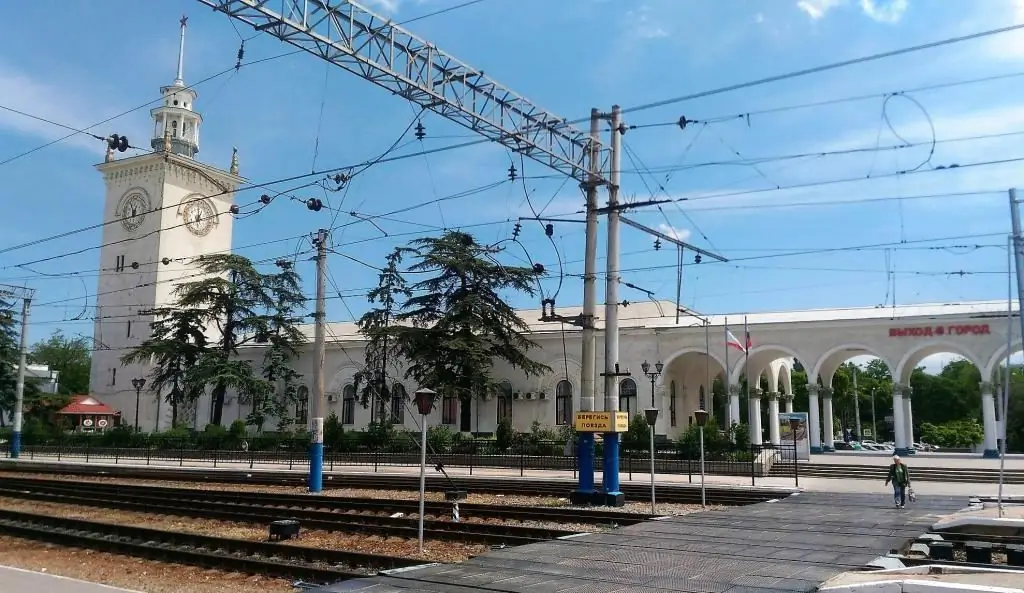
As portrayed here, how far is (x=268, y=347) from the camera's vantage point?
54.1 meters

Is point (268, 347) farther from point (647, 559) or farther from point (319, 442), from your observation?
point (647, 559)

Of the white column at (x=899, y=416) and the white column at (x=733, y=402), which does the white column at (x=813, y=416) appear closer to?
the white column at (x=733, y=402)

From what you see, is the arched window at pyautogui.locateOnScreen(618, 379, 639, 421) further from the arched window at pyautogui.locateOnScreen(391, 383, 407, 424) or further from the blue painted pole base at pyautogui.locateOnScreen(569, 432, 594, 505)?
the blue painted pole base at pyautogui.locateOnScreen(569, 432, 594, 505)

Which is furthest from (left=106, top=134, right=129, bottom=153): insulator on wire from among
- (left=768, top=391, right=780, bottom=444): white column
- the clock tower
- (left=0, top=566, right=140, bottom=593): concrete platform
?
the clock tower

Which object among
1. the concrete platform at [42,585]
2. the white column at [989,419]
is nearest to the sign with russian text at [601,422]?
the concrete platform at [42,585]

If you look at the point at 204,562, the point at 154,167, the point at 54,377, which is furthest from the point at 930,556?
the point at 54,377

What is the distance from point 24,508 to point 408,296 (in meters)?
24.4

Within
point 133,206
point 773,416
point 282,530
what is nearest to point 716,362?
point 773,416

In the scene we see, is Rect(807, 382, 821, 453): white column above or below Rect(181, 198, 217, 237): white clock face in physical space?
below

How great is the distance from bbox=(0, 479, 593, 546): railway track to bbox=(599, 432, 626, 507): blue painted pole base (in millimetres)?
1932

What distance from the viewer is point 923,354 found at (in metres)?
35.9

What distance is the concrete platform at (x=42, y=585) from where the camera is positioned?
10672 mm

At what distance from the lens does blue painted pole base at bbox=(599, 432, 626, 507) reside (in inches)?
759

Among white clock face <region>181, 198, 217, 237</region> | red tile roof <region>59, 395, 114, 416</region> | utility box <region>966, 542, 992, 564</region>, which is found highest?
white clock face <region>181, 198, 217, 237</region>
